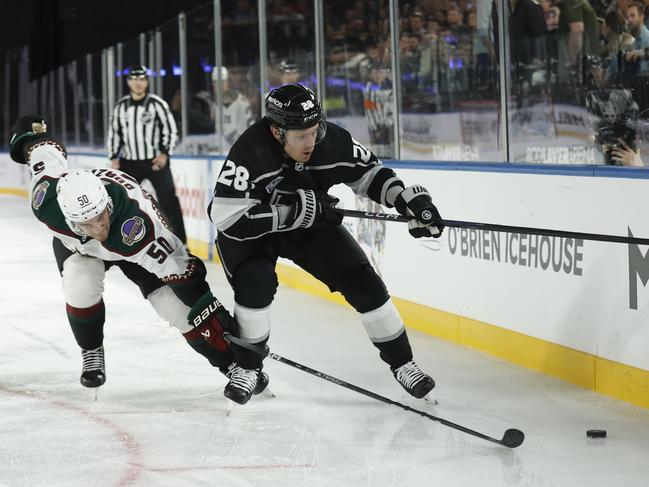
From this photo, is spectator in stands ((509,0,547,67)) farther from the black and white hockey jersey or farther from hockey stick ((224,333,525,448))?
hockey stick ((224,333,525,448))

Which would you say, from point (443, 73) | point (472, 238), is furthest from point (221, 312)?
point (443, 73)

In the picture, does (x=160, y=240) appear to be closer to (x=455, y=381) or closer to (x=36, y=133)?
(x=36, y=133)

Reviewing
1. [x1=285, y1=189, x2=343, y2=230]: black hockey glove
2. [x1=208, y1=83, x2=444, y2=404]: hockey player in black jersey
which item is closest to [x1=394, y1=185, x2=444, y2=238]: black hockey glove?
[x1=208, y1=83, x2=444, y2=404]: hockey player in black jersey

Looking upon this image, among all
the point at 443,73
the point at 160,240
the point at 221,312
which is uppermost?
the point at 443,73

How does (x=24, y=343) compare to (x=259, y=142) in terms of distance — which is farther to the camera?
(x=24, y=343)

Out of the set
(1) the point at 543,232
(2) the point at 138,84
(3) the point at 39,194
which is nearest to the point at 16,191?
(2) the point at 138,84

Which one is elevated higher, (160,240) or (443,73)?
(443,73)

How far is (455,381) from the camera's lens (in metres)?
4.20

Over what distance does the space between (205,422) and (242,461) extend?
0.52 m

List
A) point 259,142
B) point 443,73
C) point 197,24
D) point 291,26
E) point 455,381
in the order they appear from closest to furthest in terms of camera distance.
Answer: point 259,142 < point 455,381 < point 443,73 < point 291,26 < point 197,24

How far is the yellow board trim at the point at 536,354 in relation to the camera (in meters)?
3.77

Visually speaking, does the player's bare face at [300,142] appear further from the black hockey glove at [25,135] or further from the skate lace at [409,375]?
the black hockey glove at [25,135]

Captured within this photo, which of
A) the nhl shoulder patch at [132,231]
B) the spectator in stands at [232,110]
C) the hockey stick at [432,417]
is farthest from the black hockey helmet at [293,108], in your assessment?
the spectator in stands at [232,110]

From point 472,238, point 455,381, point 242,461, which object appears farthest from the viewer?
point 472,238
